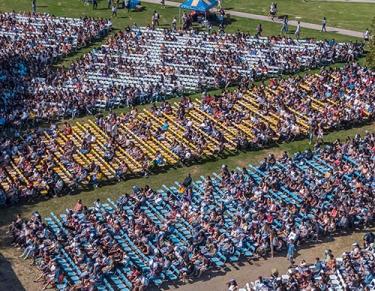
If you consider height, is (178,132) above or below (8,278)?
above

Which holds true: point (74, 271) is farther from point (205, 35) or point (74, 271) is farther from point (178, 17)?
point (178, 17)

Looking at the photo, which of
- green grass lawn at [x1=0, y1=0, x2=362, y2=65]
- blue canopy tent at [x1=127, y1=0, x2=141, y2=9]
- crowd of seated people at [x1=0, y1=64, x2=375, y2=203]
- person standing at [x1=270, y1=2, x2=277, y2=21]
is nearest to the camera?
crowd of seated people at [x1=0, y1=64, x2=375, y2=203]

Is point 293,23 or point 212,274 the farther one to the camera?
point 293,23

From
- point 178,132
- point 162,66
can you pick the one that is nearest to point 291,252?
point 178,132

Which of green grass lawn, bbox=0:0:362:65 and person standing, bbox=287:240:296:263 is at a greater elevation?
green grass lawn, bbox=0:0:362:65

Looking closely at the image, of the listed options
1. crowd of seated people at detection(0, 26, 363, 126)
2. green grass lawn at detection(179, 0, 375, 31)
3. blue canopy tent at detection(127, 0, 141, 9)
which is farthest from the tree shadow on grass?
green grass lawn at detection(179, 0, 375, 31)

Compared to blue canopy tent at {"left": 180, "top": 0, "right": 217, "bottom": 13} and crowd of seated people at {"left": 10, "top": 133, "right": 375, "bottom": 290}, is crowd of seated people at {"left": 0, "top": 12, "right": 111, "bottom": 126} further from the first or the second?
crowd of seated people at {"left": 10, "top": 133, "right": 375, "bottom": 290}

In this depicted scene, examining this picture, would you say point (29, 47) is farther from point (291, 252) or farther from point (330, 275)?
point (330, 275)
